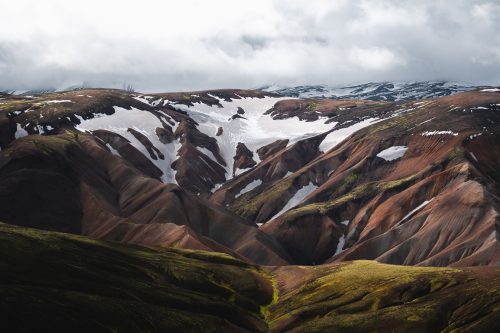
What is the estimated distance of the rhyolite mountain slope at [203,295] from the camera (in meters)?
77.1

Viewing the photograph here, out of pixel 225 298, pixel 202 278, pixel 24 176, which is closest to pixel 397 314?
pixel 225 298

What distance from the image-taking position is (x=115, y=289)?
3516 inches

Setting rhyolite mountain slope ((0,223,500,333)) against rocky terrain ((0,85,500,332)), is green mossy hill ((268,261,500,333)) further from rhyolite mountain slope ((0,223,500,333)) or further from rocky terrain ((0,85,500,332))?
rocky terrain ((0,85,500,332))

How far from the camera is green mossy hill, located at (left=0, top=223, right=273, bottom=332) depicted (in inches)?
2891

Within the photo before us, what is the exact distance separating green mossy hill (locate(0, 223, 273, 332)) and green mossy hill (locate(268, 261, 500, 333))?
7.95 metres

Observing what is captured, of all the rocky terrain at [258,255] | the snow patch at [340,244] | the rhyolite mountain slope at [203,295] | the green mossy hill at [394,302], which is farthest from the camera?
the snow patch at [340,244]

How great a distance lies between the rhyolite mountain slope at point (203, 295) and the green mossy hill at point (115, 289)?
0.18 m

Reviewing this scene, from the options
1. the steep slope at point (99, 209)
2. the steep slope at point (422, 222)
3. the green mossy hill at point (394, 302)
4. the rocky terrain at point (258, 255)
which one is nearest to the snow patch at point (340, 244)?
the steep slope at point (422, 222)

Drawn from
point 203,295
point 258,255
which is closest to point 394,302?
point 203,295

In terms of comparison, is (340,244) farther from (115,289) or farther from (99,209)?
(115,289)

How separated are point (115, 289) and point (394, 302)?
43408mm

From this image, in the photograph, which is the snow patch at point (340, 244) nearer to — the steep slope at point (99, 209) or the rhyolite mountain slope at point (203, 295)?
the steep slope at point (99, 209)

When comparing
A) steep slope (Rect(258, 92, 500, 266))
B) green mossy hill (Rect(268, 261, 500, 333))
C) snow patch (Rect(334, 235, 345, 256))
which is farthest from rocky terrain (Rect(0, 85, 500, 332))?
snow patch (Rect(334, 235, 345, 256))

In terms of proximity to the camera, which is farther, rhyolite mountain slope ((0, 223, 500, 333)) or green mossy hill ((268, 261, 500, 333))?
green mossy hill ((268, 261, 500, 333))
